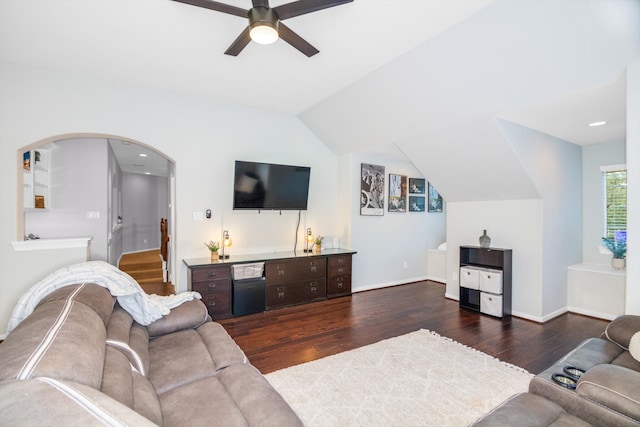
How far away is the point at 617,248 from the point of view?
4125 mm

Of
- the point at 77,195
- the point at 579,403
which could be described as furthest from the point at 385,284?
the point at 77,195

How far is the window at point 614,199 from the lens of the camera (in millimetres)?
4316

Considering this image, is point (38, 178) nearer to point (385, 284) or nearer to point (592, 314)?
point (385, 284)

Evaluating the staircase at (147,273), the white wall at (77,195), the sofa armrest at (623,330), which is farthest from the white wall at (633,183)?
the white wall at (77,195)

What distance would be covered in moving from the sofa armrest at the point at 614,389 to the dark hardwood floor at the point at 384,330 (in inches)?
55.8

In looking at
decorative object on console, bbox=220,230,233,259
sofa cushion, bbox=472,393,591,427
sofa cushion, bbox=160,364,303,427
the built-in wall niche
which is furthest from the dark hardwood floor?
the built-in wall niche

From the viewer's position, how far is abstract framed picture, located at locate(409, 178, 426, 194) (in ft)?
20.3

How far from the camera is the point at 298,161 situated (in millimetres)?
5207

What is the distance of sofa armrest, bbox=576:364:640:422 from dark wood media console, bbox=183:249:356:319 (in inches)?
136

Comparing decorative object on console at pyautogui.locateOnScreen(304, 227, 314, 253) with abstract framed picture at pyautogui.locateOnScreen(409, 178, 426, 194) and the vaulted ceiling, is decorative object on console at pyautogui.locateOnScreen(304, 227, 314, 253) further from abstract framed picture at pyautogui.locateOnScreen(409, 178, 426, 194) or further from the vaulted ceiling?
abstract framed picture at pyautogui.locateOnScreen(409, 178, 426, 194)

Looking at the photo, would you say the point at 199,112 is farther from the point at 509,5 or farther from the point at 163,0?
the point at 509,5

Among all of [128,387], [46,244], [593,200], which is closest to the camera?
[128,387]

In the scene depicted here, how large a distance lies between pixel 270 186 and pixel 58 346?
380cm

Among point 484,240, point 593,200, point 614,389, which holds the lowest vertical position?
point 614,389
